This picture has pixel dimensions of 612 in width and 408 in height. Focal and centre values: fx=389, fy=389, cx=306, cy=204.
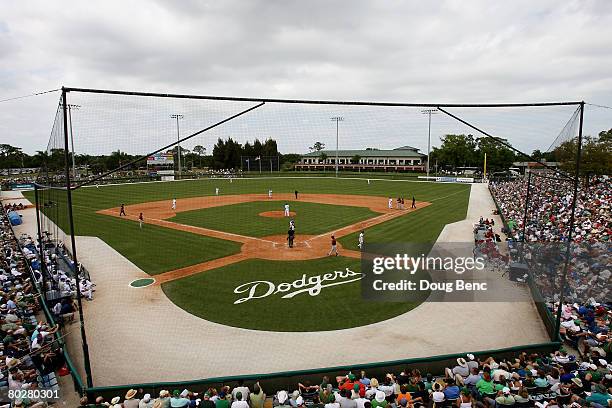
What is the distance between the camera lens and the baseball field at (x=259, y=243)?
539 inches

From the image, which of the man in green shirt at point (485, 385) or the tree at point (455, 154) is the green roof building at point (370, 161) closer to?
the tree at point (455, 154)

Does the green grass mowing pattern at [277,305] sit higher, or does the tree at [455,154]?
the tree at [455,154]

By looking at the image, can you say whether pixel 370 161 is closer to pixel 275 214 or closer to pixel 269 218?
pixel 275 214

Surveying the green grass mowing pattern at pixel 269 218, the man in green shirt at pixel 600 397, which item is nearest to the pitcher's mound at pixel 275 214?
the green grass mowing pattern at pixel 269 218

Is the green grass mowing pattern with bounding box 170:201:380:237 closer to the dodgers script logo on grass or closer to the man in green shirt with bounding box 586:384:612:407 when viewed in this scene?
the dodgers script logo on grass

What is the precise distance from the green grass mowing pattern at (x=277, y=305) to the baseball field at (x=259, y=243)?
35mm

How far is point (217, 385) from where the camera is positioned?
874cm

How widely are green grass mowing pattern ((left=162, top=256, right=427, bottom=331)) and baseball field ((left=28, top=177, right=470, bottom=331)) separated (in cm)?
3

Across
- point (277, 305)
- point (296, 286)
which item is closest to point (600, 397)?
point (277, 305)

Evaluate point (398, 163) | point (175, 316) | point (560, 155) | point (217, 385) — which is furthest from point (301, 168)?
point (217, 385)

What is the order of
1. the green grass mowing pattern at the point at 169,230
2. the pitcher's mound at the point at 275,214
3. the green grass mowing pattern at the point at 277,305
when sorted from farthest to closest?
the pitcher's mound at the point at 275,214, the green grass mowing pattern at the point at 169,230, the green grass mowing pattern at the point at 277,305

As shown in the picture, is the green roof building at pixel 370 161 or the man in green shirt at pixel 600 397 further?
the green roof building at pixel 370 161

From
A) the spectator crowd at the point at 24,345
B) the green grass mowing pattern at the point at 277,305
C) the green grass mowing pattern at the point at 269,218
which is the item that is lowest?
the green grass mowing pattern at the point at 277,305

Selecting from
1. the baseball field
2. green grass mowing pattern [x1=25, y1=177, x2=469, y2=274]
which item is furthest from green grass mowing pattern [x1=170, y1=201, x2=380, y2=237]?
green grass mowing pattern [x1=25, y1=177, x2=469, y2=274]
